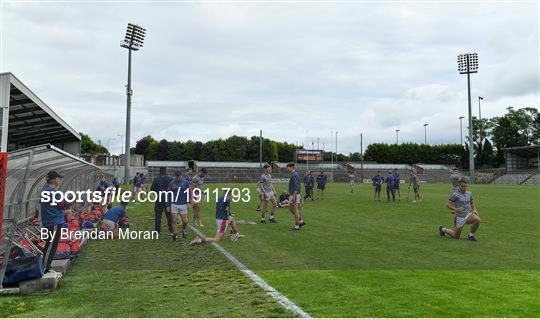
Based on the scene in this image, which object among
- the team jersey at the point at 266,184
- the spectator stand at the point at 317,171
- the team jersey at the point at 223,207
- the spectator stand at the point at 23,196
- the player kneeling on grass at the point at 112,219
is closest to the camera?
the spectator stand at the point at 23,196

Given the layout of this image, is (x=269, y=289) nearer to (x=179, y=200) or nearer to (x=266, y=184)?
(x=179, y=200)

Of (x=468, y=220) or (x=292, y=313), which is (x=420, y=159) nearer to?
(x=468, y=220)

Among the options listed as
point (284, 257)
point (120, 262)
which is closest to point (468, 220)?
point (284, 257)

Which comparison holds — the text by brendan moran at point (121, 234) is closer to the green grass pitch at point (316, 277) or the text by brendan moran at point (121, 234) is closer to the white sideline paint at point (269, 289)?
the green grass pitch at point (316, 277)

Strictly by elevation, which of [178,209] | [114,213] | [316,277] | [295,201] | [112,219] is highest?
[295,201]

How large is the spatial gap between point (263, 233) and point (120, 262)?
463cm

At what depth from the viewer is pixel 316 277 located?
7.30 meters

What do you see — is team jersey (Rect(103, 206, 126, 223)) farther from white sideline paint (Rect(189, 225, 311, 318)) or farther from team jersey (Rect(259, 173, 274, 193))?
team jersey (Rect(259, 173, 274, 193))

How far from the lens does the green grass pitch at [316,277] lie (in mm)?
5703

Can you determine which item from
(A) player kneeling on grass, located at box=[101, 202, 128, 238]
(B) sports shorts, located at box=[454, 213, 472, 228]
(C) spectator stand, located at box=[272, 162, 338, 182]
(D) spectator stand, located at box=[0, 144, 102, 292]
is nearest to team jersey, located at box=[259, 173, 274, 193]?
(A) player kneeling on grass, located at box=[101, 202, 128, 238]

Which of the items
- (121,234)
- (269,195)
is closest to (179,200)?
(121,234)

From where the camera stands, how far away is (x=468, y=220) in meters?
11.3

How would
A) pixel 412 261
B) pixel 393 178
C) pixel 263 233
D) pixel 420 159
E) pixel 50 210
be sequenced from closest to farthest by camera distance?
pixel 50 210 < pixel 412 261 < pixel 263 233 < pixel 393 178 < pixel 420 159

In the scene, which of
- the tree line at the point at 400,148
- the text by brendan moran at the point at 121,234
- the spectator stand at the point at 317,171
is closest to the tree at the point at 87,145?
the tree line at the point at 400,148
